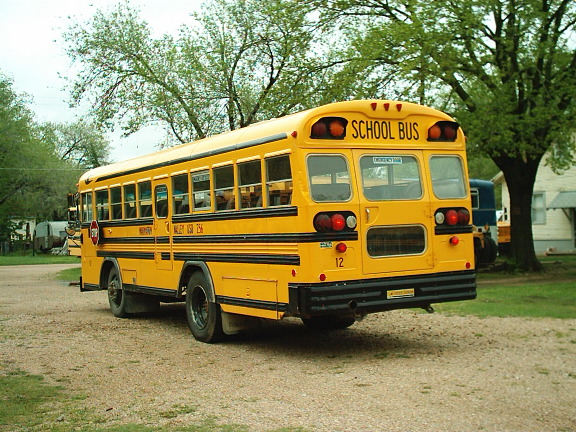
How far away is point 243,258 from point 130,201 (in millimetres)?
4170

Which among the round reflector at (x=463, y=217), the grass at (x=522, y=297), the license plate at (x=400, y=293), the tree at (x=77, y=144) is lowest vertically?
the grass at (x=522, y=297)

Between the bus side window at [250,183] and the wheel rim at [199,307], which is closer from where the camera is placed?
the bus side window at [250,183]

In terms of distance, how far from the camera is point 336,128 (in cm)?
894

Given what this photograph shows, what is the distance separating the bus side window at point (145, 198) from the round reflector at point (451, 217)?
5.02 meters

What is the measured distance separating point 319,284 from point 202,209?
287cm

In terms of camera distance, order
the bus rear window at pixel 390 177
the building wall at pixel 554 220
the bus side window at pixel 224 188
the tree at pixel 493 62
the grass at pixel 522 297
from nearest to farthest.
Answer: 1. the bus rear window at pixel 390 177
2. the bus side window at pixel 224 188
3. the grass at pixel 522 297
4. the tree at pixel 493 62
5. the building wall at pixel 554 220

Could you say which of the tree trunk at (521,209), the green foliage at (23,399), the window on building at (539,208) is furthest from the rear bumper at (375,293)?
the window on building at (539,208)

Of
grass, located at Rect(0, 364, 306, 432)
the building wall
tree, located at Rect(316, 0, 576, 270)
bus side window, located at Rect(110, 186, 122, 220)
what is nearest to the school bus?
grass, located at Rect(0, 364, 306, 432)

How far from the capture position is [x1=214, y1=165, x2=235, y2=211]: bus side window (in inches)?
396

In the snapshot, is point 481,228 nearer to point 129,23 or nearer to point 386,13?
point 386,13

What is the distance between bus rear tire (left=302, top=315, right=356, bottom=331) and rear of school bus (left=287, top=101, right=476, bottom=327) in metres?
2.11

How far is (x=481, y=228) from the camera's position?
26109 millimetres

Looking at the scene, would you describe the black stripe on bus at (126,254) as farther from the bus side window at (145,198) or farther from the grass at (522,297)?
the grass at (522,297)

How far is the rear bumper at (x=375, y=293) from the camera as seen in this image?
8.54 meters
